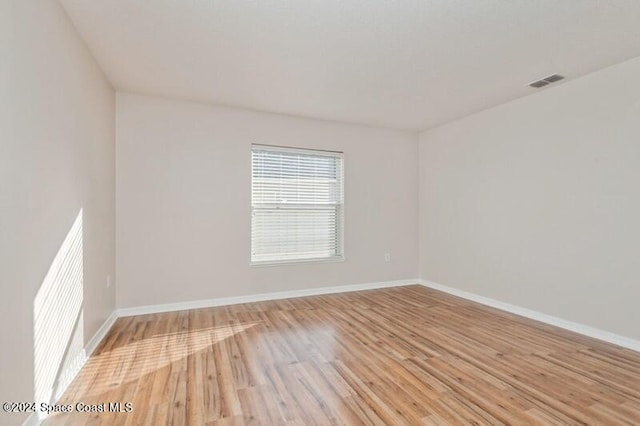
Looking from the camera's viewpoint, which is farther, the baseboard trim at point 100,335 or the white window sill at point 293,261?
the white window sill at point 293,261

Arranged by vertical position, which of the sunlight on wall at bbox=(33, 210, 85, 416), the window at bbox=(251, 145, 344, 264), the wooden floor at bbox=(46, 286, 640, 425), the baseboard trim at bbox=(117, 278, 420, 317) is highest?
the window at bbox=(251, 145, 344, 264)

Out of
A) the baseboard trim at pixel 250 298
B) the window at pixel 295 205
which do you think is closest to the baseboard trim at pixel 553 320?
the baseboard trim at pixel 250 298

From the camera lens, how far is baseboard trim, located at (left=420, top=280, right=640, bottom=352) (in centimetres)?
272

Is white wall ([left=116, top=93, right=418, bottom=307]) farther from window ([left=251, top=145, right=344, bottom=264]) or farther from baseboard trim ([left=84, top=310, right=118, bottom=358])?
baseboard trim ([left=84, top=310, right=118, bottom=358])

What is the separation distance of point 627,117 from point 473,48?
155 centimetres

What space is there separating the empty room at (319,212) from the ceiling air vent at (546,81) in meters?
0.06

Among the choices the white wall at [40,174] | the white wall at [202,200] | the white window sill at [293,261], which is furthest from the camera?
the white window sill at [293,261]

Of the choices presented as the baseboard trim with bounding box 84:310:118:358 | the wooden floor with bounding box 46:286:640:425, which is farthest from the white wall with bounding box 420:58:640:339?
the baseboard trim with bounding box 84:310:118:358

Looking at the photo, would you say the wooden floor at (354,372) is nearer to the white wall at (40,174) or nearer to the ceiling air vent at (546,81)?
the white wall at (40,174)

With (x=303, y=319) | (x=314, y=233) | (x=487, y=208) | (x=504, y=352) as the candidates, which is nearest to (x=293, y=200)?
(x=314, y=233)

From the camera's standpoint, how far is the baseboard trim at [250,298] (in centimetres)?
354

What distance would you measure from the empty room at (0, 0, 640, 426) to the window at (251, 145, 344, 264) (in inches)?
1.3

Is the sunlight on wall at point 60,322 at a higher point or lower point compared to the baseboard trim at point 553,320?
higher

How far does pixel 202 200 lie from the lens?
3.80 m
